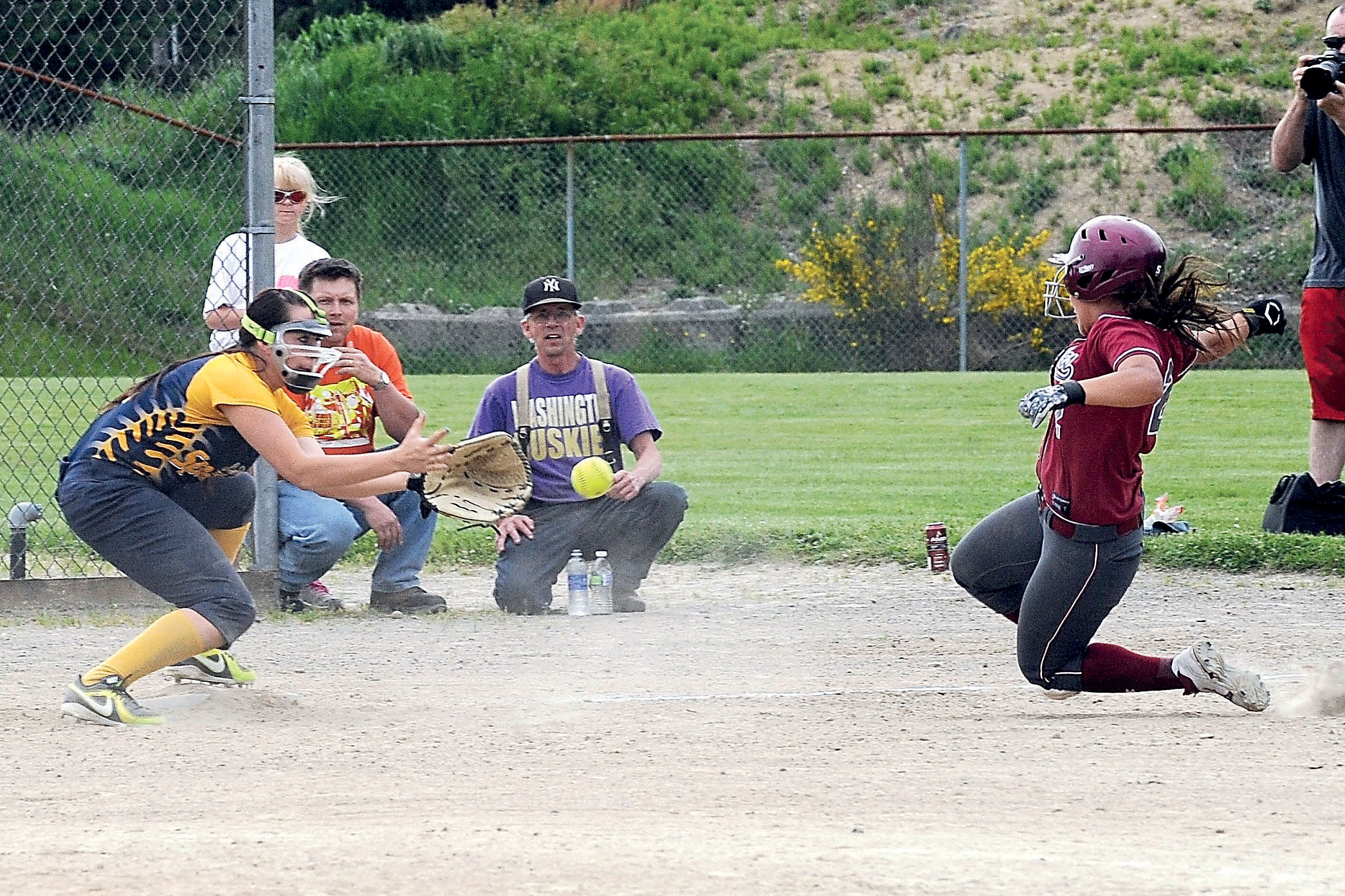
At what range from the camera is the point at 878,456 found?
12578 mm

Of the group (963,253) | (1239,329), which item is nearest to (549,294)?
(1239,329)

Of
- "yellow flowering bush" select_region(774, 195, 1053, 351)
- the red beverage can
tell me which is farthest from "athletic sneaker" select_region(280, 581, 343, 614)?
"yellow flowering bush" select_region(774, 195, 1053, 351)

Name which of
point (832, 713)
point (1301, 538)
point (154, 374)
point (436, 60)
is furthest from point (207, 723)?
point (436, 60)

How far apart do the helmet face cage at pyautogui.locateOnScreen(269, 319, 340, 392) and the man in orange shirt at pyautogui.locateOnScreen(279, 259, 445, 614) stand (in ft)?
5.41

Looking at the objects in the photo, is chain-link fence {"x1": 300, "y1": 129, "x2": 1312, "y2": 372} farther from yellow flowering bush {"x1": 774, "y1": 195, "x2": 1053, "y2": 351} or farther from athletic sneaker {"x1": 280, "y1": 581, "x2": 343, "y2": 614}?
athletic sneaker {"x1": 280, "y1": 581, "x2": 343, "y2": 614}

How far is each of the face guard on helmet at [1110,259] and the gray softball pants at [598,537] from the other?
2.76 m

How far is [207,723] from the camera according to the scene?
5.03m

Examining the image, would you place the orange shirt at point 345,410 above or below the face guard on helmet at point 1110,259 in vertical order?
below

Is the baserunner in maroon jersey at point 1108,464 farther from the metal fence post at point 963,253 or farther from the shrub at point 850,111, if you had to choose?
the shrub at point 850,111

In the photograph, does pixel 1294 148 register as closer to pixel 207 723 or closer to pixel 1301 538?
pixel 1301 538

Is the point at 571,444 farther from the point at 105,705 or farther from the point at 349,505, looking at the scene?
the point at 105,705

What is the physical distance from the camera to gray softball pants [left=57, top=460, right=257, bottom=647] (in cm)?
524

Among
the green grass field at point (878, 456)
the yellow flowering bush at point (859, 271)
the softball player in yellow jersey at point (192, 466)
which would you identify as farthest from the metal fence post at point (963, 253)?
the softball player in yellow jersey at point (192, 466)

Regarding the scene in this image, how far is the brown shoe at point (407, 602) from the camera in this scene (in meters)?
7.29
